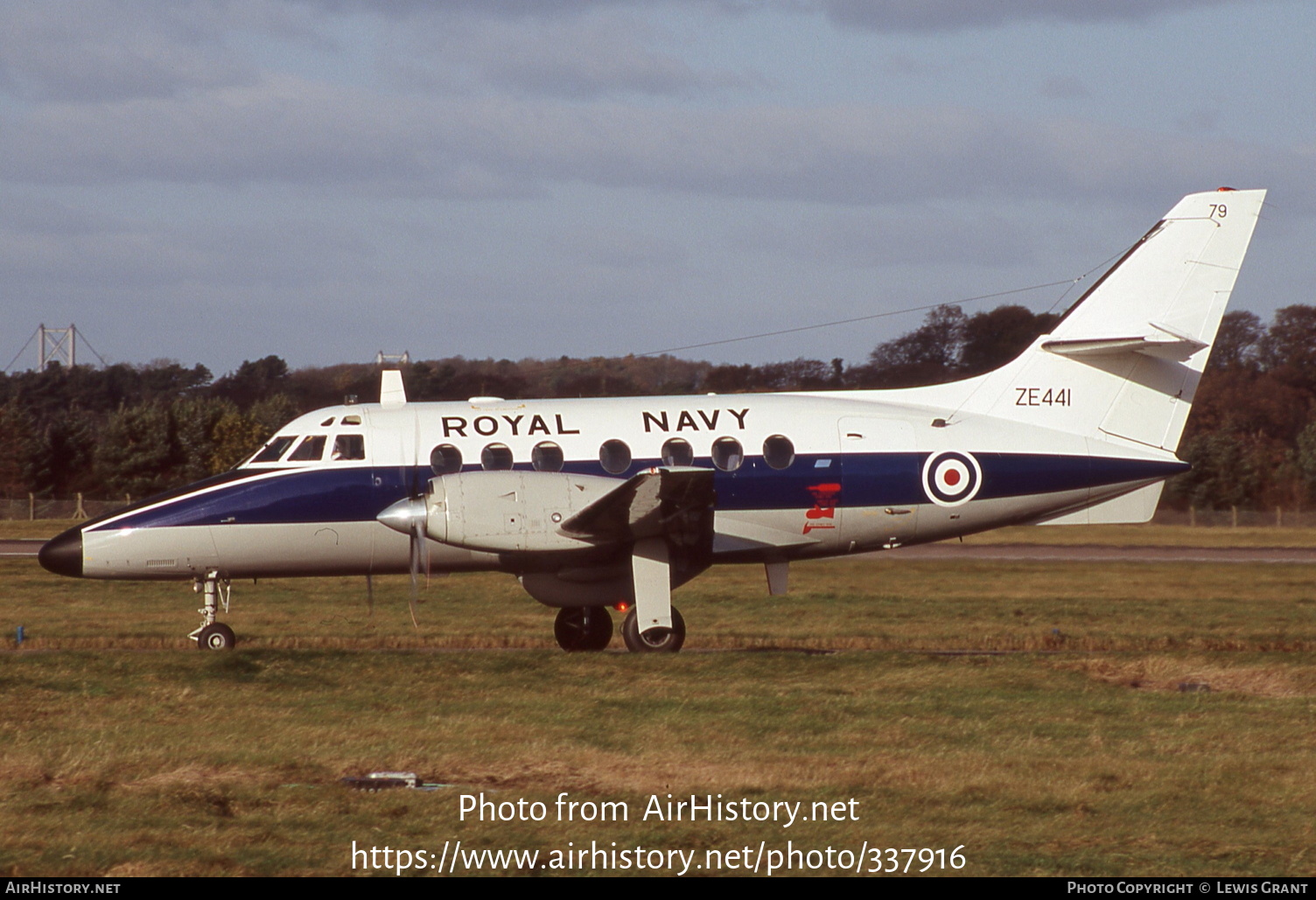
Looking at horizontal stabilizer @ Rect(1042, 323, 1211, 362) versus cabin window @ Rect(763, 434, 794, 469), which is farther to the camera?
horizontal stabilizer @ Rect(1042, 323, 1211, 362)

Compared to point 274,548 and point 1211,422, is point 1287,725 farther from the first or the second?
point 1211,422

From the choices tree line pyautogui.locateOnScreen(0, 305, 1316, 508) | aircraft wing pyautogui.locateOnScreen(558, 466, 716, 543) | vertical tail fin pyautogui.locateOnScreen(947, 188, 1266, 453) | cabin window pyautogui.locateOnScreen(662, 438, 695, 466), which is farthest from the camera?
tree line pyautogui.locateOnScreen(0, 305, 1316, 508)

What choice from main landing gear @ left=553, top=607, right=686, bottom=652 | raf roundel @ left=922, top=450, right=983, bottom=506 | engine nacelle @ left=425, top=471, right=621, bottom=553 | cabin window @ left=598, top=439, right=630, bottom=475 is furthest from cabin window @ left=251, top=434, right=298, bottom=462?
raf roundel @ left=922, top=450, right=983, bottom=506

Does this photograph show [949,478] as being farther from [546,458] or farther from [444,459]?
[444,459]

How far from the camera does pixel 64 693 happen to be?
14336 millimetres

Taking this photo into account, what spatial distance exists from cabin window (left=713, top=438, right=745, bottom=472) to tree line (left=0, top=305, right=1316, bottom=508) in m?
7.74

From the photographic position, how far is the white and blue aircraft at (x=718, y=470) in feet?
60.3

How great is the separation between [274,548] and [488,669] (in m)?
4.26

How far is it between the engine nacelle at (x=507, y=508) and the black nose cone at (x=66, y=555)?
5180 mm

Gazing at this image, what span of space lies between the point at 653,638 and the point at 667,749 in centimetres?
569

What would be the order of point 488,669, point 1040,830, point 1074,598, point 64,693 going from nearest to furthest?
1. point 1040,830
2. point 64,693
3. point 488,669
4. point 1074,598

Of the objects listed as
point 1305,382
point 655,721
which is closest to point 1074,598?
point 655,721

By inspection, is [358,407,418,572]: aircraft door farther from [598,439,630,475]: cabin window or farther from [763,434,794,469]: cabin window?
[763,434,794,469]: cabin window

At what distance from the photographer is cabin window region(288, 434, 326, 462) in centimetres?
1889
